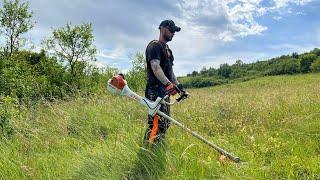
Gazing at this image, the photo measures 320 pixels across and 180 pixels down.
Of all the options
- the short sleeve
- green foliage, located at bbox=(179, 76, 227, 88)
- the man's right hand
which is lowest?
green foliage, located at bbox=(179, 76, 227, 88)

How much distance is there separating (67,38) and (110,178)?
26.3 m

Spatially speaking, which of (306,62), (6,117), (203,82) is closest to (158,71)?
(6,117)

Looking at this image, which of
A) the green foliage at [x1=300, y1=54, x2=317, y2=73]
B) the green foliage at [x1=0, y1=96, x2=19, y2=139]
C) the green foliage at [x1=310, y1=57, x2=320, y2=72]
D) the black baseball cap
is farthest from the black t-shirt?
the green foliage at [x1=300, y1=54, x2=317, y2=73]

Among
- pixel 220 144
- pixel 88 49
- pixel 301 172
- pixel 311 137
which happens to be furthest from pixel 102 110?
pixel 88 49

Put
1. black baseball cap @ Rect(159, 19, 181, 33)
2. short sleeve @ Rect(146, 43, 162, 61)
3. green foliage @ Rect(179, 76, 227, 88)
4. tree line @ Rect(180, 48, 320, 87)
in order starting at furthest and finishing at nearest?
green foliage @ Rect(179, 76, 227, 88) → tree line @ Rect(180, 48, 320, 87) → black baseball cap @ Rect(159, 19, 181, 33) → short sleeve @ Rect(146, 43, 162, 61)

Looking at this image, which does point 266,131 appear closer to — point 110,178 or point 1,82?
point 110,178

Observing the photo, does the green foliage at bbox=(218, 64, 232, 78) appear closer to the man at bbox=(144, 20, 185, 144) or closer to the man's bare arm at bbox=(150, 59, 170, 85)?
the man at bbox=(144, 20, 185, 144)

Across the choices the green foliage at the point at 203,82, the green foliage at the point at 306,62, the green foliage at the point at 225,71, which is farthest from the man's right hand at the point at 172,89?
the green foliage at the point at 225,71

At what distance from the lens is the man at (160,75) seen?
5.32 m

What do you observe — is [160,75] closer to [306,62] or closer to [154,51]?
[154,51]

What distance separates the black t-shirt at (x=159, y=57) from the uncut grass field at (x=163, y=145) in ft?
2.36

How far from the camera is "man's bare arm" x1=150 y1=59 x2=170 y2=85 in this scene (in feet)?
17.6

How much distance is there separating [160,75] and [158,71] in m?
0.06

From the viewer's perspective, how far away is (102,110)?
7809 mm
